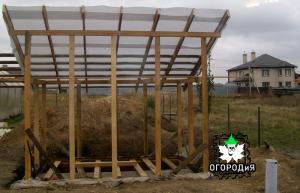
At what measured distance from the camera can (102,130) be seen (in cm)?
1728

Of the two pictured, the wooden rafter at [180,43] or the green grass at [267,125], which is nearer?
the wooden rafter at [180,43]

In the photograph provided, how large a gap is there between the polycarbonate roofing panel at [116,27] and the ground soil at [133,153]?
3.13 meters

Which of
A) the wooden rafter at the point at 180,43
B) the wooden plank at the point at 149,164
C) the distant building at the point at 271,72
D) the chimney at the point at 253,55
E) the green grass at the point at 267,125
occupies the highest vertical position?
the chimney at the point at 253,55

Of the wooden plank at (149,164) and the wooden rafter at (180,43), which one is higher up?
the wooden rafter at (180,43)

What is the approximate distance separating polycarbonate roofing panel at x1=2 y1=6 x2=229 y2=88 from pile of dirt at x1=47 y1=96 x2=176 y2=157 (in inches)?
146

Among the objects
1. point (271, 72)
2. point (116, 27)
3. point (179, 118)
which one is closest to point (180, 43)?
point (116, 27)

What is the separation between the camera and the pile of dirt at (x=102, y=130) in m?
16.1

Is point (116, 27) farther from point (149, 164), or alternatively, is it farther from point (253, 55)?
point (253, 55)

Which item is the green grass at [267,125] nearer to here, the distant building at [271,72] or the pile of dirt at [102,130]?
the pile of dirt at [102,130]

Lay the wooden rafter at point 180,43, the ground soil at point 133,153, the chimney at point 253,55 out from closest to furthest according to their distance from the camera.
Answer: the ground soil at point 133,153 < the wooden rafter at point 180,43 < the chimney at point 253,55

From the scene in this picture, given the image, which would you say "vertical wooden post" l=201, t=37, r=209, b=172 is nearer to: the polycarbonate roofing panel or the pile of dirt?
the polycarbonate roofing panel

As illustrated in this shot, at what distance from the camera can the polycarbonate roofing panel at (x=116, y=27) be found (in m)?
9.83

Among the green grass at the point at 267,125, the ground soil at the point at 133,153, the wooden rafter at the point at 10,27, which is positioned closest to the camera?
the ground soil at the point at 133,153

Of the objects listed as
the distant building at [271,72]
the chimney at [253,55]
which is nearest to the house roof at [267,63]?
the distant building at [271,72]
